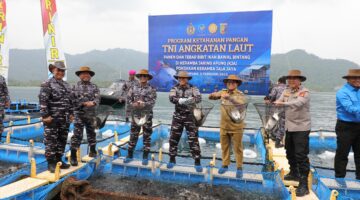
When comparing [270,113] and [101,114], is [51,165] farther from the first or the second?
[270,113]

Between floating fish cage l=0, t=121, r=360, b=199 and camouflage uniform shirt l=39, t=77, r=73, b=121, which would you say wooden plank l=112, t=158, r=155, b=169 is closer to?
floating fish cage l=0, t=121, r=360, b=199

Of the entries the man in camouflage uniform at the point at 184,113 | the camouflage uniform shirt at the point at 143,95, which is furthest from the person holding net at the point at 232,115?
the camouflage uniform shirt at the point at 143,95

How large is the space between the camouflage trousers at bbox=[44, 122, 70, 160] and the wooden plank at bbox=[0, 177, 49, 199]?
0.47m

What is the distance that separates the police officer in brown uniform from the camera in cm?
357

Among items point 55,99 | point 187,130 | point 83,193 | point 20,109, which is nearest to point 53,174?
point 83,193

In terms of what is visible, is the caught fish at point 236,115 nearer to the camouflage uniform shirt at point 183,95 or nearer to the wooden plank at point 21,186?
the camouflage uniform shirt at point 183,95

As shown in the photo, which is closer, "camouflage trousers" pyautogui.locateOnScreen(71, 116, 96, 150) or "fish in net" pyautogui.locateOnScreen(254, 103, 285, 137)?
"fish in net" pyautogui.locateOnScreen(254, 103, 285, 137)

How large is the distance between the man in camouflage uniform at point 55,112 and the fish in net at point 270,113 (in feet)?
9.80

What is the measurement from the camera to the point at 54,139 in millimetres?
4184

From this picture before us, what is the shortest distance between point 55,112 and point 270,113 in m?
3.26

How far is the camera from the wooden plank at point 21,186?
10.9 ft

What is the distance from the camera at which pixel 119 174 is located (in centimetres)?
459

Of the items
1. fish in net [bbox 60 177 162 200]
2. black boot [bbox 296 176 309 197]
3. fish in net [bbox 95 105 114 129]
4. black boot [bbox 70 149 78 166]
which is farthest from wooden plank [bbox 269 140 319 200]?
black boot [bbox 70 149 78 166]

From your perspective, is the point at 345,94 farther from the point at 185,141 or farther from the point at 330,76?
the point at 330,76
